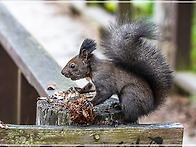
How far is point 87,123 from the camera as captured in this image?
1.88 meters

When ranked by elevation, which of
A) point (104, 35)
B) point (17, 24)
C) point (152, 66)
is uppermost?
point (17, 24)

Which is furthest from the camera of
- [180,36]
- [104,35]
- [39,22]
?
[39,22]

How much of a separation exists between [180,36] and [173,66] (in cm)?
42

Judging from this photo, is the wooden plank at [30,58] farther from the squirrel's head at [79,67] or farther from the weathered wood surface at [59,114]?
the weathered wood surface at [59,114]

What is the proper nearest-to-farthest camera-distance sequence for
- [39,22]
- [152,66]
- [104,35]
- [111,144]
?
[111,144], [152,66], [104,35], [39,22]

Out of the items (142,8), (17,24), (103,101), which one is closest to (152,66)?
(103,101)

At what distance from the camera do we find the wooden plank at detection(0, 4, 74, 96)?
8.75 ft

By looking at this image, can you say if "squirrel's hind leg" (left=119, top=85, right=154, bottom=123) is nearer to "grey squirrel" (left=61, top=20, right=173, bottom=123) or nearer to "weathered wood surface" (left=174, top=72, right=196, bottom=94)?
"grey squirrel" (left=61, top=20, right=173, bottom=123)

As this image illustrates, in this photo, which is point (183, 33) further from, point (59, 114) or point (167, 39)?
point (59, 114)

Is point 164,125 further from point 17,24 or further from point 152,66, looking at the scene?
point 17,24

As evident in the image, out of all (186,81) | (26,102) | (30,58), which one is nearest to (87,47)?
(30,58)

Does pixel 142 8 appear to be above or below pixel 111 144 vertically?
above

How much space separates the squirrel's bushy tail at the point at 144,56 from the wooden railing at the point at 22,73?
→ 1.62ft

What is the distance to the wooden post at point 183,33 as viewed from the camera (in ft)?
20.1
